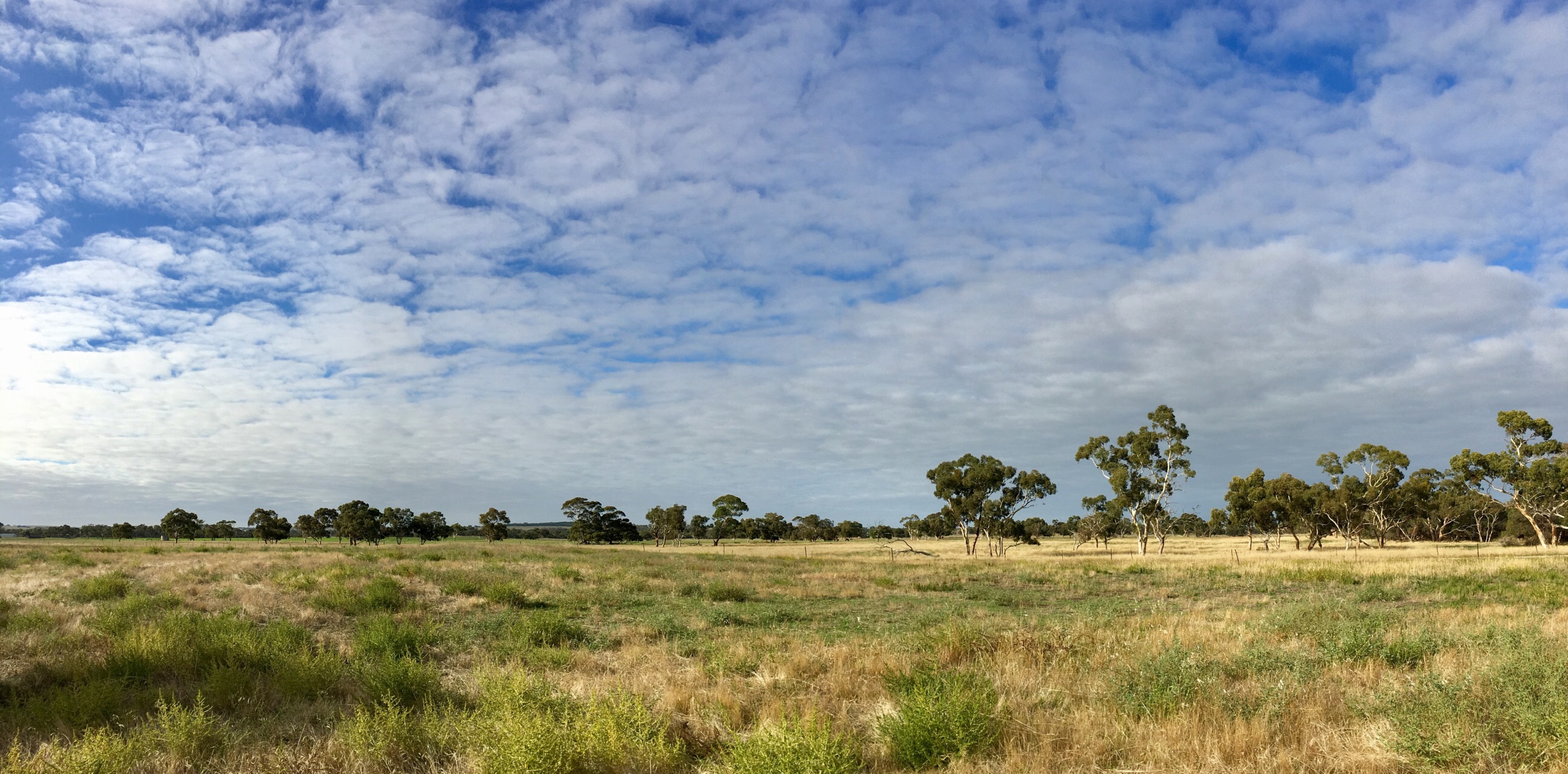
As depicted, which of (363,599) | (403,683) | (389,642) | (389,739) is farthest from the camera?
(363,599)

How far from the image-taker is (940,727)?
22.0 ft

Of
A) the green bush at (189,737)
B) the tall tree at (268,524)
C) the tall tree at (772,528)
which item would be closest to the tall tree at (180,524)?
the tall tree at (268,524)

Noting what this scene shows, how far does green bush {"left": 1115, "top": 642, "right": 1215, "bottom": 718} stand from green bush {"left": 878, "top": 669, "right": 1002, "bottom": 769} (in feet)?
5.14

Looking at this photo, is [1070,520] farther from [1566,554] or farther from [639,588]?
[639,588]

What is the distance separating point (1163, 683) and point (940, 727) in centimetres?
315

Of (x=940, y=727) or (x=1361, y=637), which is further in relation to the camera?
(x=1361, y=637)

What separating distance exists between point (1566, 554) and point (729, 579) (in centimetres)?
5564

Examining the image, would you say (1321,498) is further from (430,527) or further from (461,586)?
(430,527)

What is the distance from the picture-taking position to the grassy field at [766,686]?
6297mm

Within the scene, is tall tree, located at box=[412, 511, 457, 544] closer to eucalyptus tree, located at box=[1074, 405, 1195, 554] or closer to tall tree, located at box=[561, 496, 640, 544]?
tall tree, located at box=[561, 496, 640, 544]

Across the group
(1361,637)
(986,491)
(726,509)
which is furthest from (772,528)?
(1361,637)

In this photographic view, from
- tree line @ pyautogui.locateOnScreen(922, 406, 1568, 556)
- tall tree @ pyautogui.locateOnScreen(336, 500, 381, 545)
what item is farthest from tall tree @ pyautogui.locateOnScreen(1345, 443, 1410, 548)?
tall tree @ pyautogui.locateOnScreen(336, 500, 381, 545)

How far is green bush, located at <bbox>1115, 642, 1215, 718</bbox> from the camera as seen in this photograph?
297 inches

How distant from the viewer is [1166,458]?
72062 millimetres
